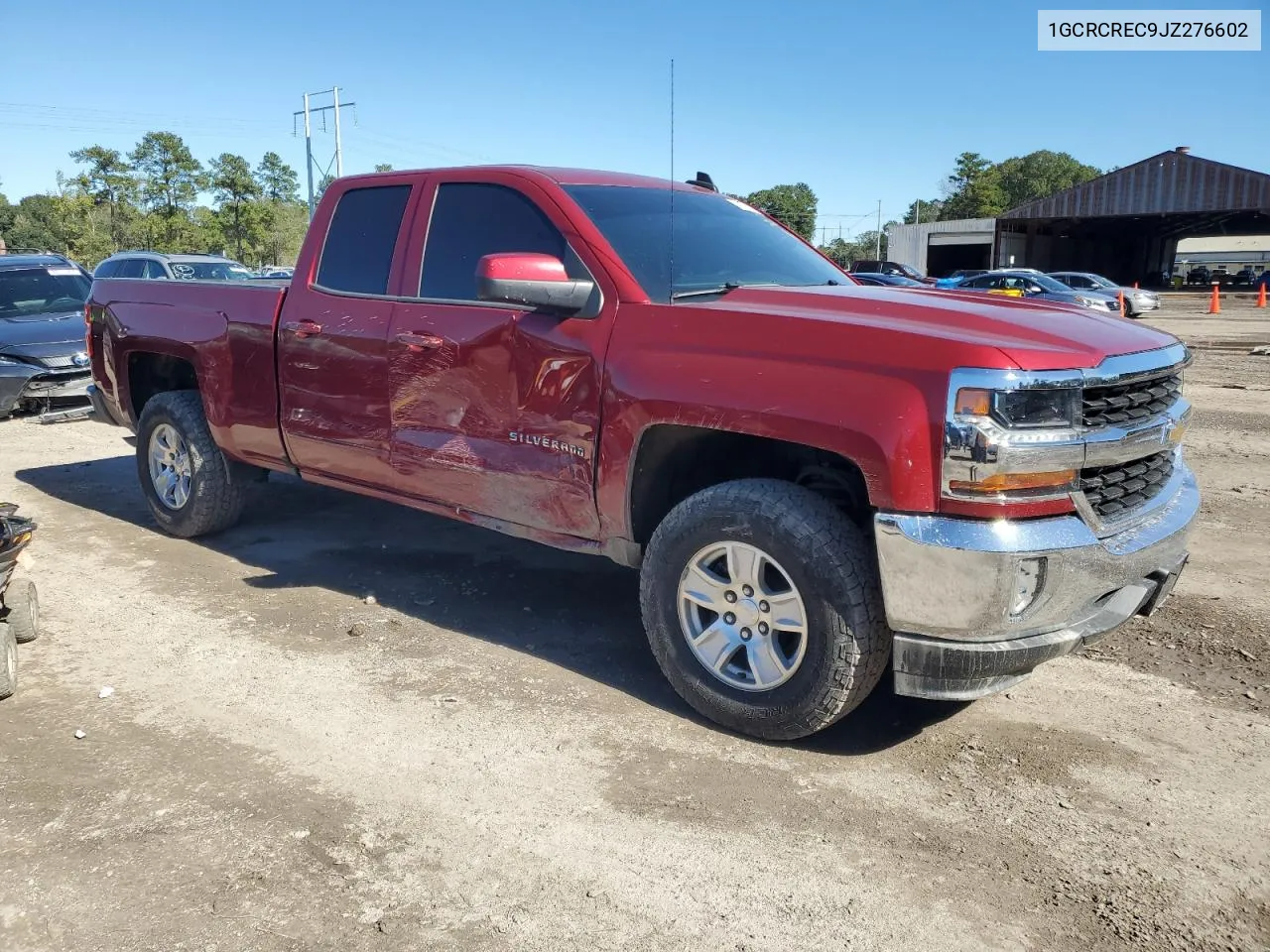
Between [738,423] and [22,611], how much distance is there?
3.18 metres

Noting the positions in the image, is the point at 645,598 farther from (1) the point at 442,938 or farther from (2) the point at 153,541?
(2) the point at 153,541

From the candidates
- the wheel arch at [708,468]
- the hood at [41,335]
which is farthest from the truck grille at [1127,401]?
the hood at [41,335]

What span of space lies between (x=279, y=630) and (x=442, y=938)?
7.82ft

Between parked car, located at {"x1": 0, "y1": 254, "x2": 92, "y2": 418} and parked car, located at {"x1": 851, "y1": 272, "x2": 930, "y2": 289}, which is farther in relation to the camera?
parked car, located at {"x1": 0, "y1": 254, "x2": 92, "y2": 418}

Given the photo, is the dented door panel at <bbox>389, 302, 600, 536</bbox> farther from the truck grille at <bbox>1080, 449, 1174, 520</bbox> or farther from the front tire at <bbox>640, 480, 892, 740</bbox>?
the truck grille at <bbox>1080, 449, 1174, 520</bbox>

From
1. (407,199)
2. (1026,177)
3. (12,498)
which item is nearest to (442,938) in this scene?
(407,199)

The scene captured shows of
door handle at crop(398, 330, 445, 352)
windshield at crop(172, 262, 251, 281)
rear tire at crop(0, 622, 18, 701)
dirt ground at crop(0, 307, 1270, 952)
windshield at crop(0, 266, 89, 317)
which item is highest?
windshield at crop(172, 262, 251, 281)

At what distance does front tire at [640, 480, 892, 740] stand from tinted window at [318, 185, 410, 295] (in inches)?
81.0

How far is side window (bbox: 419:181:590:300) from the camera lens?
13.6 ft

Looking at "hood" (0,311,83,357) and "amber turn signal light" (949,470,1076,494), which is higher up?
"hood" (0,311,83,357)

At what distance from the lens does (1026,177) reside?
10169 cm

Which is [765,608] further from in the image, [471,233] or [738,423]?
[471,233]

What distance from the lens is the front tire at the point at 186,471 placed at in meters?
5.72

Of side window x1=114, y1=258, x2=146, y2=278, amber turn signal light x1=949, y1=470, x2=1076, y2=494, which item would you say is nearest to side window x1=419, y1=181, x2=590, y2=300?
amber turn signal light x1=949, y1=470, x2=1076, y2=494
